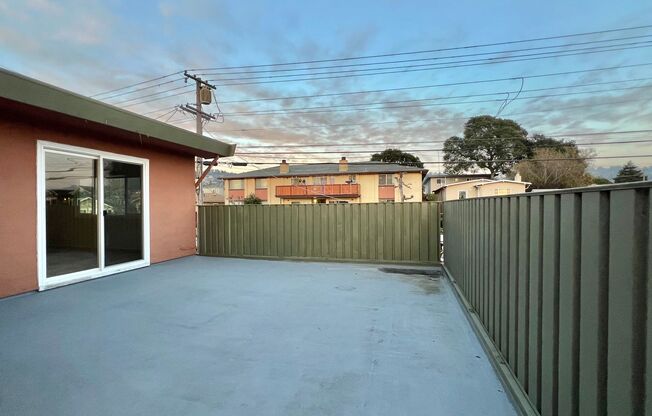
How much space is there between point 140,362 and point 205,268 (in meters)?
4.07

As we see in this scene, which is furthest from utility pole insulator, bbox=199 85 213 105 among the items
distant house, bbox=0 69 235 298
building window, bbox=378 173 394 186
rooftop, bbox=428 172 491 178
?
rooftop, bbox=428 172 491 178

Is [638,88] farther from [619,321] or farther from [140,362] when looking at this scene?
[140,362]

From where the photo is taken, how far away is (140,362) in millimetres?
2432

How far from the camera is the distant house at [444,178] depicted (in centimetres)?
3425

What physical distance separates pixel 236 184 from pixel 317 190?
7765mm

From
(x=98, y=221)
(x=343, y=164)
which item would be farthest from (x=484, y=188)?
(x=98, y=221)

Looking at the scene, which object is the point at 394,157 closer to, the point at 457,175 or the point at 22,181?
the point at 457,175

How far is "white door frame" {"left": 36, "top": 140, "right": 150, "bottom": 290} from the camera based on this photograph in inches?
180

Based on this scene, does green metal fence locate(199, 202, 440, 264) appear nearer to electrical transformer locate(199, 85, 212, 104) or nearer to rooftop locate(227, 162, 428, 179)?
electrical transformer locate(199, 85, 212, 104)

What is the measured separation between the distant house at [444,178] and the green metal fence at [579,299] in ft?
109

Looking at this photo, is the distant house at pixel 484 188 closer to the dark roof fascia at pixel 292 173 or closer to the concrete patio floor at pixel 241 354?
the dark roof fascia at pixel 292 173

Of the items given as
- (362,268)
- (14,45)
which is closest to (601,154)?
(362,268)

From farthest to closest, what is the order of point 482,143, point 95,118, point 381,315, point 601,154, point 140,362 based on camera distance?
point 482,143 < point 601,154 < point 95,118 < point 381,315 < point 140,362

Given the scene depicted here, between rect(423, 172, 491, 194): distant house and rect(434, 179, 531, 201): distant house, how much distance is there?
743 centimetres
